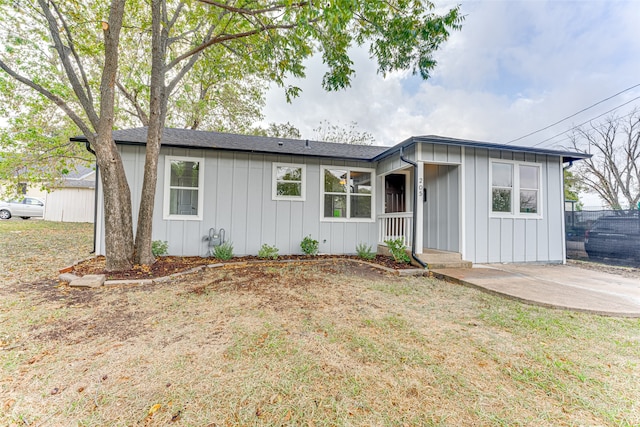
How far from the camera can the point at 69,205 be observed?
16125 millimetres

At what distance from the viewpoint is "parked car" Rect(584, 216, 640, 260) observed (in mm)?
6137

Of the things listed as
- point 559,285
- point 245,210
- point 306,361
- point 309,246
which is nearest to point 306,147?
point 245,210

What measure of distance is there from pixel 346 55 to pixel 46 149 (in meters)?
10.2

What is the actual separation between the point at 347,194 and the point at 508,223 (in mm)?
4110

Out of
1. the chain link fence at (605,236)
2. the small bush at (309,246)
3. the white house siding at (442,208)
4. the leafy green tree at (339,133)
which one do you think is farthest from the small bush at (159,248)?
the leafy green tree at (339,133)

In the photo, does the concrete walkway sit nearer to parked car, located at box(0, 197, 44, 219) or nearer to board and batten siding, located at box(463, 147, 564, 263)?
board and batten siding, located at box(463, 147, 564, 263)

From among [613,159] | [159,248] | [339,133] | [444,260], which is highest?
[339,133]

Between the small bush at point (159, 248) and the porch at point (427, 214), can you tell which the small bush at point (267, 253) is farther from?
the porch at point (427, 214)

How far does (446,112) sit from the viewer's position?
1384cm

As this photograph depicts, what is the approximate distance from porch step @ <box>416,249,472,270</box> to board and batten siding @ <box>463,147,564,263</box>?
242 mm

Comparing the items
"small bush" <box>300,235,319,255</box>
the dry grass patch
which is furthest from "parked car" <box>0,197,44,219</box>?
"small bush" <box>300,235,319,255</box>

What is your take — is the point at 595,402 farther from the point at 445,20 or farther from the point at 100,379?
the point at 445,20

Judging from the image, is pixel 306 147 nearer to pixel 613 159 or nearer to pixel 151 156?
pixel 151 156

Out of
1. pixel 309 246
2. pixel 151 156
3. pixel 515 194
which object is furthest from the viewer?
pixel 309 246
